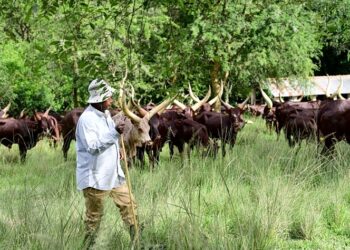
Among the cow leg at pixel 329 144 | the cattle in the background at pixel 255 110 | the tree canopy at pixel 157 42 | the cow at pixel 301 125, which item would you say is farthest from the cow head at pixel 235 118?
the cattle in the background at pixel 255 110

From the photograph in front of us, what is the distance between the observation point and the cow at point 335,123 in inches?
441

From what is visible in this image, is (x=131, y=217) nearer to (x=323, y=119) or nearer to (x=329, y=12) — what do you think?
(x=323, y=119)

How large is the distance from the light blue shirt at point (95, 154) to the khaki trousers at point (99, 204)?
8 cm

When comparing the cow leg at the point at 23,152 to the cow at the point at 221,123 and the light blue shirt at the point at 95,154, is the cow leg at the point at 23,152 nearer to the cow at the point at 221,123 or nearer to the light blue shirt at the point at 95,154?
the cow at the point at 221,123

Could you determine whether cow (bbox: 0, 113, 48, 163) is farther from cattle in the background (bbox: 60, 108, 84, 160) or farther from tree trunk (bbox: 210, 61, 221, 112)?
tree trunk (bbox: 210, 61, 221, 112)

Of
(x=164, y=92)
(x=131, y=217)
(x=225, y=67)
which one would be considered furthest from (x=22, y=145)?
(x=164, y=92)

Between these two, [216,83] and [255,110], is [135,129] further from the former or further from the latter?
[255,110]

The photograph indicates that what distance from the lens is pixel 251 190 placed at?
8.31 metres

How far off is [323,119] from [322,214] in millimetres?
4250

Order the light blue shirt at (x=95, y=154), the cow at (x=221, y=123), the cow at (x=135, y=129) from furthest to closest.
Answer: the cow at (x=221, y=123)
the cow at (x=135, y=129)
the light blue shirt at (x=95, y=154)

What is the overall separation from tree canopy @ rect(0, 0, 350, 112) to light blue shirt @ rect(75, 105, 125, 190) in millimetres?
535

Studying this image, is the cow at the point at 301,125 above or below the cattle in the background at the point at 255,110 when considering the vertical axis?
above

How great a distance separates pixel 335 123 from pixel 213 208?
14.9ft

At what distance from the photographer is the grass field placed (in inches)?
233
